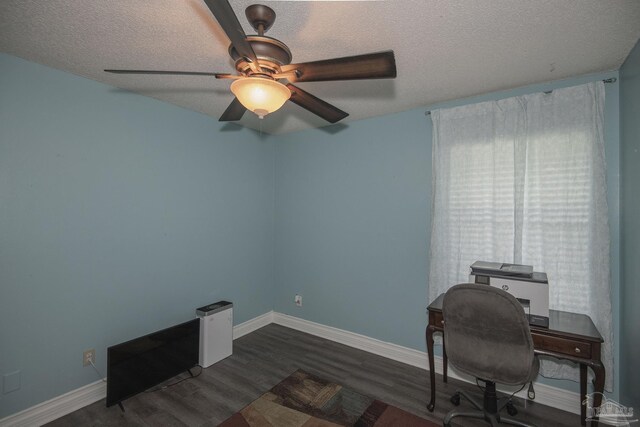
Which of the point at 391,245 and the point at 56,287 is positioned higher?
the point at 391,245

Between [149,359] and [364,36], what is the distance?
2.79m

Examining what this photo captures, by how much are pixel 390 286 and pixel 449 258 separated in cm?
68

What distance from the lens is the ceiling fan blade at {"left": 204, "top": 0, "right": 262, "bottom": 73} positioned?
0.93 meters

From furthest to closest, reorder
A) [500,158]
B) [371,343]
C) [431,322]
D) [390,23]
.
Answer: [371,343] < [500,158] < [431,322] < [390,23]

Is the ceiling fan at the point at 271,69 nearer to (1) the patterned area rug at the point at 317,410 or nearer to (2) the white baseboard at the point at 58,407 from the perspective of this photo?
(1) the patterned area rug at the point at 317,410

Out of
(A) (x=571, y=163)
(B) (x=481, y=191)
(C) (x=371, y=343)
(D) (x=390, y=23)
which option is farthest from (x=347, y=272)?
(D) (x=390, y=23)

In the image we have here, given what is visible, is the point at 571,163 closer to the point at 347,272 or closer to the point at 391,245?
the point at 391,245

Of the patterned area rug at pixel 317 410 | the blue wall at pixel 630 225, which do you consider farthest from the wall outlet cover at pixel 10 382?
the blue wall at pixel 630 225

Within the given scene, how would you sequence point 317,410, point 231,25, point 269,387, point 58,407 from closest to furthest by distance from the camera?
point 231,25, point 58,407, point 317,410, point 269,387

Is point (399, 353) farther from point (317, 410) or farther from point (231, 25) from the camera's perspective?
point (231, 25)

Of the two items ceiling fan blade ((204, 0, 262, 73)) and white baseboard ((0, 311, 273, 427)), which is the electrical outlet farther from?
ceiling fan blade ((204, 0, 262, 73))

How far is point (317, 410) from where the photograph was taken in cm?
215

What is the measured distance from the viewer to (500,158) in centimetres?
235

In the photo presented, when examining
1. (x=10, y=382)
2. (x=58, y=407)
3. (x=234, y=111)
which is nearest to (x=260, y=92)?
(x=234, y=111)
